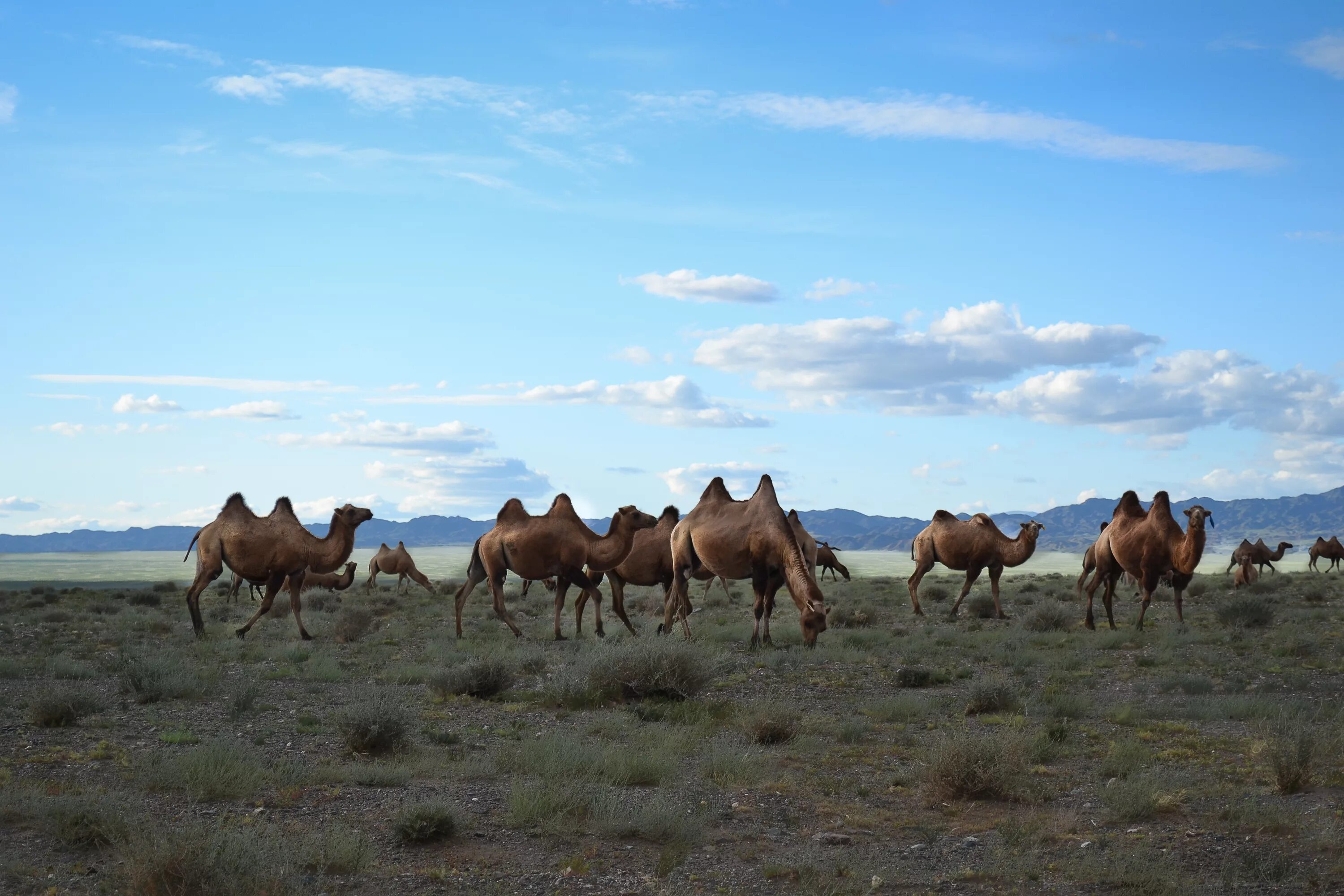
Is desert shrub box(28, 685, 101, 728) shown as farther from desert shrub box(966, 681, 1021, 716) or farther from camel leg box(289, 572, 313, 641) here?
desert shrub box(966, 681, 1021, 716)

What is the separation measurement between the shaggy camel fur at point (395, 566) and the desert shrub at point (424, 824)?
32604 millimetres

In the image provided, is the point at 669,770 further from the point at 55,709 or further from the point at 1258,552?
the point at 1258,552

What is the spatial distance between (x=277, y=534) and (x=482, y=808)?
13931mm

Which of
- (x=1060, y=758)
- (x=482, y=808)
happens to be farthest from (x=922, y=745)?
(x=482, y=808)

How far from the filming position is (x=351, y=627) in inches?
858

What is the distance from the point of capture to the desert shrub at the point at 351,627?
70.9ft

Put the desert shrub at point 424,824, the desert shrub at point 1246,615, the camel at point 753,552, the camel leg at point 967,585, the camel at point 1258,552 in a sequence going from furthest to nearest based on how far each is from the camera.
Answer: the camel at point 1258,552
the camel leg at point 967,585
the desert shrub at point 1246,615
the camel at point 753,552
the desert shrub at point 424,824

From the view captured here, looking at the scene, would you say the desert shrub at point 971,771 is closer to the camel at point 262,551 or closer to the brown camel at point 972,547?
the camel at point 262,551

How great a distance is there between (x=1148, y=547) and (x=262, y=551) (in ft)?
54.1

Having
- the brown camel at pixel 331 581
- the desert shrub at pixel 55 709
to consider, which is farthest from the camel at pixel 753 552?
the brown camel at pixel 331 581

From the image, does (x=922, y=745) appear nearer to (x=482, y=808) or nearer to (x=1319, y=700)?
(x=482, y=808)

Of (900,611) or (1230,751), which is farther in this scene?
(900,611)

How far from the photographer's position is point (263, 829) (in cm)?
779

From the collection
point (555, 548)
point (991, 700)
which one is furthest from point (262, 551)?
point (991, 700)
